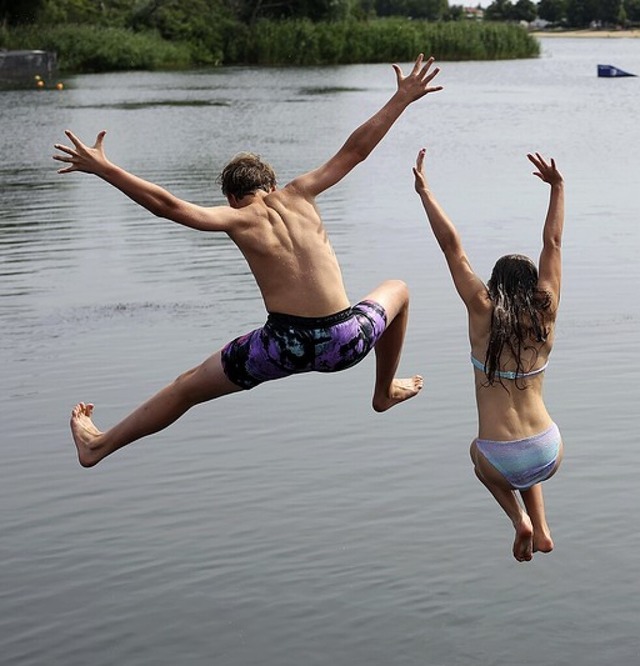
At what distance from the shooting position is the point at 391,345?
28.8ft

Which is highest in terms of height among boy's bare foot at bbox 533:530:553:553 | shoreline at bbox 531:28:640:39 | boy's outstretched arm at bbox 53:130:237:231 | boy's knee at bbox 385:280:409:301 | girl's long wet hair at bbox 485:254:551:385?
boy's outstretched arm at bbox 53:130:237:231

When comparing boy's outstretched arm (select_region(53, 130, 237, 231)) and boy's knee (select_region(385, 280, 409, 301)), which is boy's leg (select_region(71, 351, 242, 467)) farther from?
boy's knee (select_region(385, 280, 409, 301))

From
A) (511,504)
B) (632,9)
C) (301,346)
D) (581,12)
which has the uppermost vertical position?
(301,346)

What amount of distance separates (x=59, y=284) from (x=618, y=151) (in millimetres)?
17196

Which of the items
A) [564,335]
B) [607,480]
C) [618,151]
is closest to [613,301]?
[564,335]

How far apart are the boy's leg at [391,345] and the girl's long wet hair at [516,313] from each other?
1037 mm

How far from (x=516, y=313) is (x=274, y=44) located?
74598 millimetres

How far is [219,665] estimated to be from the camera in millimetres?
8500

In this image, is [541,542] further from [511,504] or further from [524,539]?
[511,504]

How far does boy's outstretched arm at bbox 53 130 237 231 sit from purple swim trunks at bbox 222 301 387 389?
0.63 meters

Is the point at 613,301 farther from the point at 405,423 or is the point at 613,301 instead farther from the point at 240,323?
the point at 405,423

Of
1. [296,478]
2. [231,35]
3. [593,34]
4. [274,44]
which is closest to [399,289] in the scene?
[296,478]

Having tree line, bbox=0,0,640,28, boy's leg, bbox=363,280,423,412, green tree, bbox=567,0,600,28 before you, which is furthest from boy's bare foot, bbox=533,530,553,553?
green tree, bbox=567,0,600,28

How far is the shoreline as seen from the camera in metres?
168
